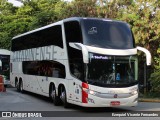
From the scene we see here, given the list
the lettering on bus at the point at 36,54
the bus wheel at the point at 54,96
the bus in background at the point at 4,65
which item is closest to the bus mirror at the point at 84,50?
the lettering on bus at the point at 36,54

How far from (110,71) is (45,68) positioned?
232 inches

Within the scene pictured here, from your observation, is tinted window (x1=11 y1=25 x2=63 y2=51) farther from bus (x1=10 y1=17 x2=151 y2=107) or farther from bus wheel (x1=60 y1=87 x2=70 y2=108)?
bus wheel (x1=60 y1=87 x2=70 y2=108)

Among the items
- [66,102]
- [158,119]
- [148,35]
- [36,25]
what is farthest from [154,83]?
[36,25]

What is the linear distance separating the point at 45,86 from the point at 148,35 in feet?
34.9

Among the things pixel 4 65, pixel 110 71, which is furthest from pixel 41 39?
pixel 4 65

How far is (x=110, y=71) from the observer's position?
15086mm

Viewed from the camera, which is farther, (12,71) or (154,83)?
(12,71)

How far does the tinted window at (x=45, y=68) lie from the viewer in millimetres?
17566

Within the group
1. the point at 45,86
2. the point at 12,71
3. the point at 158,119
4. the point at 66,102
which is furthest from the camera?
the point at 12,71

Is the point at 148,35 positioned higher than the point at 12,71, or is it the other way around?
the point at 148,35

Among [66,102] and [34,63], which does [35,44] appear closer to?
[34,63]

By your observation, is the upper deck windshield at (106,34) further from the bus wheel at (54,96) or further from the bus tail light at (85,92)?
the bus wheel at (54,96)

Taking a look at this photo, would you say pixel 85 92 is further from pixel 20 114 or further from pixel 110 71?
pixel 20 114

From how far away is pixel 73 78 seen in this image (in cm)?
1581
